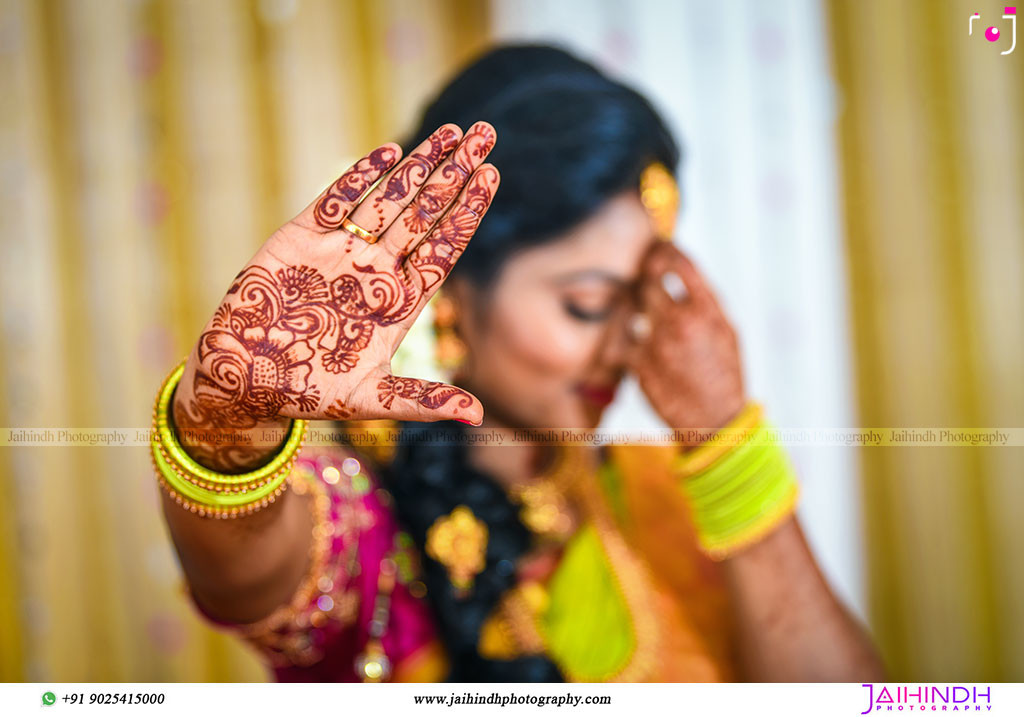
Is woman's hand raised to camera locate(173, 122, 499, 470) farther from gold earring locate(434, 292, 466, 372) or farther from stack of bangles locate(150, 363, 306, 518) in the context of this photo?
gold earring locate(434, 292, 466, 372)

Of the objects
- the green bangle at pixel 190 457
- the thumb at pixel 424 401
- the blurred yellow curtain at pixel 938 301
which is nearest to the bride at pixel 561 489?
the green bangle at pixel 190 457

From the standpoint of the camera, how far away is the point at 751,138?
4.47ft

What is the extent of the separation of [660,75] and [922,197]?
525 millimetres

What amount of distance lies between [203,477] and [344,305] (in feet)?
0.58

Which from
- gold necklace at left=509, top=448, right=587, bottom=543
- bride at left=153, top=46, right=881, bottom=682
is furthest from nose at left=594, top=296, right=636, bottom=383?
gold necklace at left=509, top=448, right=587, bottom=543

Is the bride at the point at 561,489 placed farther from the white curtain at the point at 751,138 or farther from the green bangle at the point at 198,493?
the white curtain at the point at 751,138

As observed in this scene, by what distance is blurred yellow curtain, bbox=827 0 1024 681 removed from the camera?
134 centimetres

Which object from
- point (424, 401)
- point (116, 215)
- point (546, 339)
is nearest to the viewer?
point (424, 401)

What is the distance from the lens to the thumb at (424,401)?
1.74 ft

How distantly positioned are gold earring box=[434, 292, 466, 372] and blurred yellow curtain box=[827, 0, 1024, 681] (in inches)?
32.1

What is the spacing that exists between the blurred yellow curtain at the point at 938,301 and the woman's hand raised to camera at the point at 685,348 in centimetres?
58

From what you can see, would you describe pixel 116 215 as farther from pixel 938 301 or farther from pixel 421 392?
pixel 938 301

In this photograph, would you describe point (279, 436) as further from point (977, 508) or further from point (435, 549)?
point (977, 508)
